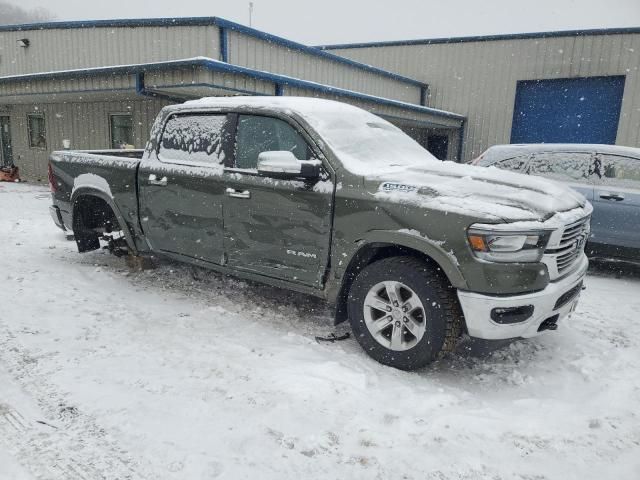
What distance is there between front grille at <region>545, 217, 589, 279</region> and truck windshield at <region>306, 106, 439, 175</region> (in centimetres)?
129

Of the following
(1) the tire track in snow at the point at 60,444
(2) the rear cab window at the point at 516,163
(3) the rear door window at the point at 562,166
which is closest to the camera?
(1) the tire track in snow at the point at 60,444

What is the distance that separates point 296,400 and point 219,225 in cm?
184

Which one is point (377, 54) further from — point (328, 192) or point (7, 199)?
point (328, 192)

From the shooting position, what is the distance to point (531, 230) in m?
3.00

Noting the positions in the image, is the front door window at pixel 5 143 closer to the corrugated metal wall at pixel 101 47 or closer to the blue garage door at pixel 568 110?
the corrugated metal wall at pixel 101 47

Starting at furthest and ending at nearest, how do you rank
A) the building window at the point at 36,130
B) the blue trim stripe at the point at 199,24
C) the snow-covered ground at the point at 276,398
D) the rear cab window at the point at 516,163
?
the building window at the point at 36,130 < the blue trim stripe at the point at 199,24 < the rear cab window at the point at 516,163 < the snow-covered ground at the point at 276,398

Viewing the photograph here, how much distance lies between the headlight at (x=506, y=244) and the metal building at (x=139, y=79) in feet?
24.8

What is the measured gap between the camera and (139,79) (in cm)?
1055

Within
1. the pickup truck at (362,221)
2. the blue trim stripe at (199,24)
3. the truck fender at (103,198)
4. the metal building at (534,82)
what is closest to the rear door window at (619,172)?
the pickup truck at (362,221)

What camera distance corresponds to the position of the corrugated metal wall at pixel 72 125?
46.7ft

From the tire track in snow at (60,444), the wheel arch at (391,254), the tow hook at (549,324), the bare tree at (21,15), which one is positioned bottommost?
the tire track in snow at (60,444)

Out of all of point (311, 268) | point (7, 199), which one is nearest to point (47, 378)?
point (311, 268)

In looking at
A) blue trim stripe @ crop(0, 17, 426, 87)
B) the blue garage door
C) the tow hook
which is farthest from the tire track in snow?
the blue garage door

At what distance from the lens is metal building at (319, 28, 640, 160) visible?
16953mm
